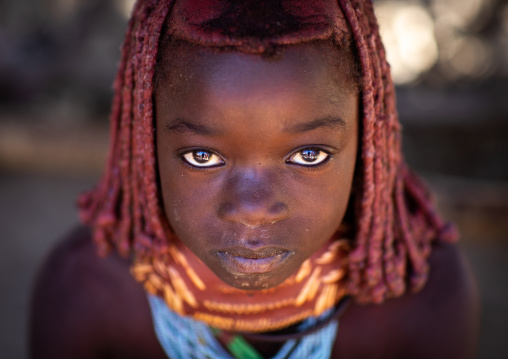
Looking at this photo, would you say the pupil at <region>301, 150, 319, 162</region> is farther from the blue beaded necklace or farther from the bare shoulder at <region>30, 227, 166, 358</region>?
the bare shoulder at <region>30, 227, 166, 358</region>

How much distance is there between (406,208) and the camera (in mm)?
1196

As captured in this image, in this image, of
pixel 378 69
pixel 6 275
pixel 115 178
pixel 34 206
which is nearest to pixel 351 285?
pixel 378 69

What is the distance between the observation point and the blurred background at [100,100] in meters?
2.71

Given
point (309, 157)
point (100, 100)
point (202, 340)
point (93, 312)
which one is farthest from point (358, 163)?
point (100, 100)

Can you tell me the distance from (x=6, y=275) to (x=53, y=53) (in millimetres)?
1457

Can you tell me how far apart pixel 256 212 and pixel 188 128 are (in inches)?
7.3

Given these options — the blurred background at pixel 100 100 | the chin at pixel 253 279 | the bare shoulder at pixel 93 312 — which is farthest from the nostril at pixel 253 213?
the blurred background at pixel 100 100

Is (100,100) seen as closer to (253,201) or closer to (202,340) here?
(202,340)

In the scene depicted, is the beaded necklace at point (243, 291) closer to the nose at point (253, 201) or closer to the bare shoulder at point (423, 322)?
the bare shoulder at point (423, 322)

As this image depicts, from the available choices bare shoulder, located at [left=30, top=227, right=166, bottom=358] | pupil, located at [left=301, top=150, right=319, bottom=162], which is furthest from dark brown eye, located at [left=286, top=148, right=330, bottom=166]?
bare shoulder, located at [left=30, top=227, right=166, bottom=358]

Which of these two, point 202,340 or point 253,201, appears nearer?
point 253,201

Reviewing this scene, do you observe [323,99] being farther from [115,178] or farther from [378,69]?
[115,178]

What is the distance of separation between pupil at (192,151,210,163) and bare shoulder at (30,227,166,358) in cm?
Result: 51

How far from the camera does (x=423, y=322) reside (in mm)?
1209
